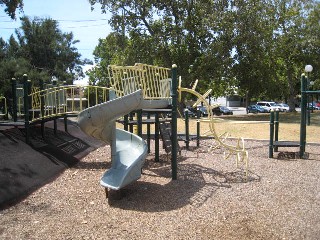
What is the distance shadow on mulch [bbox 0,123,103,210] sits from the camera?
6395 millimetres

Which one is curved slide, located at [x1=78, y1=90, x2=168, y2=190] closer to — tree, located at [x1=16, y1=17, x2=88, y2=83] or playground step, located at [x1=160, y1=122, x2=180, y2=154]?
playground step, located at [x1=160, y1=122, x2=180, y2=154]

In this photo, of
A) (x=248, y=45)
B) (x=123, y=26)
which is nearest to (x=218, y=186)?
(x=248, y=45)

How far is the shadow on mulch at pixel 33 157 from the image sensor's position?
6.39 metres

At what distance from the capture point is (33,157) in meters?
8.26

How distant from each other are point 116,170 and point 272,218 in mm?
2918

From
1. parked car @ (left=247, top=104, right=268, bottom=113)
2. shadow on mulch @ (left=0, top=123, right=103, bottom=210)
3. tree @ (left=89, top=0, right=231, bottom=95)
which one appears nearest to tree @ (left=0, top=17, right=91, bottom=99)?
tree @ (left=89, top=0, right=231, bottom=95)

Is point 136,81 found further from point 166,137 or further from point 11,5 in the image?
point 11,5

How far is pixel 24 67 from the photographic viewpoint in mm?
36438

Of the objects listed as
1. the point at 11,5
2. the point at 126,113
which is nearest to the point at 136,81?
the point at 126,113

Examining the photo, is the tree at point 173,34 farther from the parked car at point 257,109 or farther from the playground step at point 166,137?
the parked car at point 257,109

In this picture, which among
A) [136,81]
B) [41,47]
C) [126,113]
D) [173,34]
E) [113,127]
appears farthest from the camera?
[41,47]

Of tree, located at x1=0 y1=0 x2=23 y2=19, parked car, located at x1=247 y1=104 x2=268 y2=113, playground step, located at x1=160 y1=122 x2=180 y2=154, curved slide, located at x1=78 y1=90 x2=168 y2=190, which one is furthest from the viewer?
parked car, located at x1=247 y1=104 x2=268 y2=113

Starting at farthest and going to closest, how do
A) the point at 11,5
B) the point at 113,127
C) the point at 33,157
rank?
the point at 11,5 → the point at 33,157 → the point at 113,127

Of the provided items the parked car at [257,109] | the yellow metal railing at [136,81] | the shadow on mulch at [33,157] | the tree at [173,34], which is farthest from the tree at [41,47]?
the yellow metal railing at [136,81]
